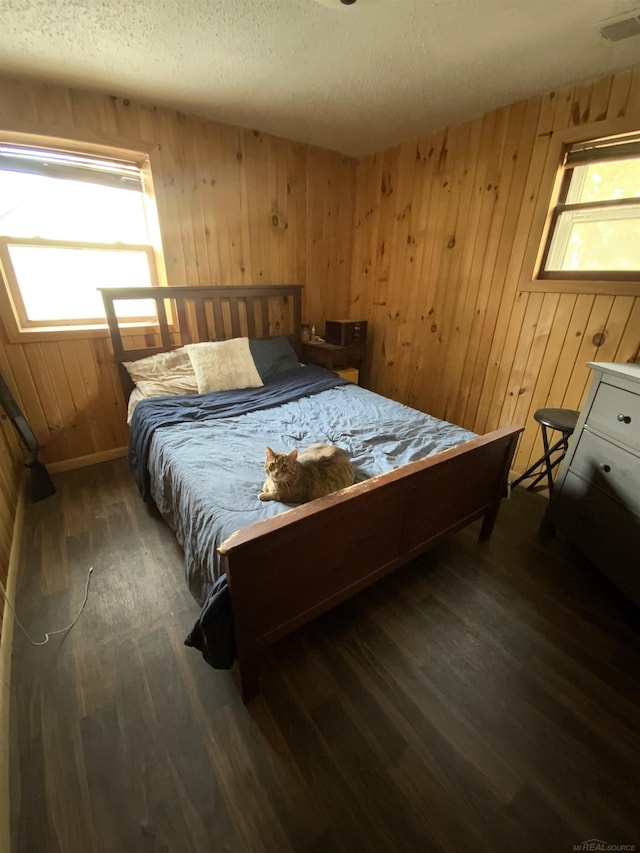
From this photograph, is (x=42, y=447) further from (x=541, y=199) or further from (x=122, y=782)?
(x=541, y=199)

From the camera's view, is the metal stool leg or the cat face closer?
the cat face

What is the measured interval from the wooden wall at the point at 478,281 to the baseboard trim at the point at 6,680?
2917 millimetres

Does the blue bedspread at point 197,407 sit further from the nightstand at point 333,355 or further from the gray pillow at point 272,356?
the nightstand at point 333,355

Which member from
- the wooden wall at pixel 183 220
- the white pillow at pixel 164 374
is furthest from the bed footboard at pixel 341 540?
the white pillow at pixel 164 374

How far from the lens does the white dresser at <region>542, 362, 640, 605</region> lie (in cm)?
146

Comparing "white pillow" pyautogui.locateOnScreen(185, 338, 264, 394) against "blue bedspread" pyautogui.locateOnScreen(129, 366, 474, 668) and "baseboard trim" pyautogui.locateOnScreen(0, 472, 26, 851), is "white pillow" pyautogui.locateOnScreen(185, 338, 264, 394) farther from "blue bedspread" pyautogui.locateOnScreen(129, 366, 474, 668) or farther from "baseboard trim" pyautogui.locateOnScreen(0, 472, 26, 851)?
"baseboard trim" pyautogui.locateOnScreen(0, 472, 26, 851)

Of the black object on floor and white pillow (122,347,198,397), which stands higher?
white pillow (122,347,198,397)

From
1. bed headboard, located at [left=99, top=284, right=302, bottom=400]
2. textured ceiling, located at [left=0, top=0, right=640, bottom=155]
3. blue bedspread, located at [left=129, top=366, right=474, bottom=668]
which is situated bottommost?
blue bedspread, located at [left=129, top=366, right=474, bottom=668]

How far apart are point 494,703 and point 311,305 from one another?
3.17 metres

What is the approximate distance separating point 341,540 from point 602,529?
1277 millimetres

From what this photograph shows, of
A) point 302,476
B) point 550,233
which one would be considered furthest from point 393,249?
point 302,476

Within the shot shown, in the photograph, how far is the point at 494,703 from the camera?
122 centimetres

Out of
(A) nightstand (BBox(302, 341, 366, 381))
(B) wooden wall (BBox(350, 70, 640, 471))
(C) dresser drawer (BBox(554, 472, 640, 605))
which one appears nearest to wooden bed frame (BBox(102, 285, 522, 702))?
(C) dresser drawer (BBox(554, 472, 640, 605))

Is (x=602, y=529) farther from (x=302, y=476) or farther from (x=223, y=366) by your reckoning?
(x=223, y=366)
